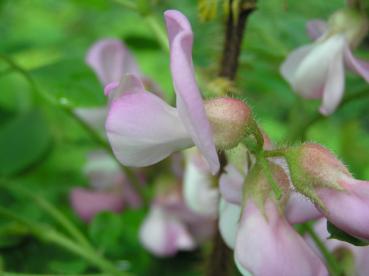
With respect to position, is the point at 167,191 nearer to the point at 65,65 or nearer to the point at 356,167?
the point at 65,65

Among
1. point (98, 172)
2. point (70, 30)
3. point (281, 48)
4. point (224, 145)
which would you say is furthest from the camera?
point (70, 30)

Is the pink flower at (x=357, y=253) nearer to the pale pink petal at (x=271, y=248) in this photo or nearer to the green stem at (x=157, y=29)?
the pale pink petal at (x=271, y=248)

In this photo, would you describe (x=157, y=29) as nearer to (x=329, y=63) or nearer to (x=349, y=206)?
(x=329, y=63)

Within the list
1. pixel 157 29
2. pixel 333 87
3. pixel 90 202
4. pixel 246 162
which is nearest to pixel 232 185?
pixel 246 162

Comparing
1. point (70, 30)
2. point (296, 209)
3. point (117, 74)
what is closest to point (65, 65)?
point (117, 74)

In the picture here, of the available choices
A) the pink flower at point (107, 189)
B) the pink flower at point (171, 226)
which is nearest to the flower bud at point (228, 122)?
the pink flower at point (171, 226)

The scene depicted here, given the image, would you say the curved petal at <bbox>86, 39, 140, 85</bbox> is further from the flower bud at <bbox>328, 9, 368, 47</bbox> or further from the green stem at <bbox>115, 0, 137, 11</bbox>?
the flower bud at <bbox>328, 9, 368, 47</bbox>
